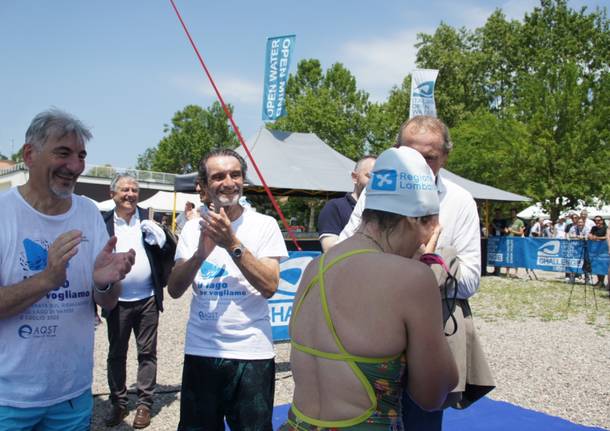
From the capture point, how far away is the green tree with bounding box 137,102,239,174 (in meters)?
67.8

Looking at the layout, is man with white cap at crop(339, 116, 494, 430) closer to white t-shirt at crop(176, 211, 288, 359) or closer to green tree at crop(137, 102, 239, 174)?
white t-shirt at crop(176, 211, 288, 359)

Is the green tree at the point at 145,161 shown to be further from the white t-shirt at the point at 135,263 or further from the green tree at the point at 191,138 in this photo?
the white t-shirt at the point at 135,263

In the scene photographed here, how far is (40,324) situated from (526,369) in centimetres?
576

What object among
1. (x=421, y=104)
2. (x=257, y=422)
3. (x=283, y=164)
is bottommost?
(x=257, y=422)

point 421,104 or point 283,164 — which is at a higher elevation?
point 421,104

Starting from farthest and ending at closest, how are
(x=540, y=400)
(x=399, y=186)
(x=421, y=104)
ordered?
(x=421, y=104) → (x=540, y=400) → (x=399, y=186)

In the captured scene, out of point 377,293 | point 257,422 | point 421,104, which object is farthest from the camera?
point 421,104

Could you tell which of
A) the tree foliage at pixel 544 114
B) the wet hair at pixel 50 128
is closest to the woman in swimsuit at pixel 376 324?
the wet hair at pixel 50 128

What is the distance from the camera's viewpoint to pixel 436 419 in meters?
2.26

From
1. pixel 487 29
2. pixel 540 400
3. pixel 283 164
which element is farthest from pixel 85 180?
pixel 540 400

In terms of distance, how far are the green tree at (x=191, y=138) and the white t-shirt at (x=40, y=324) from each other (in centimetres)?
6617

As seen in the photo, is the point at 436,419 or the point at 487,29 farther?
the point at 487,29

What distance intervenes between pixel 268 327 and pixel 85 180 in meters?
44.4

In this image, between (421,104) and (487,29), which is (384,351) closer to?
(421,104)
